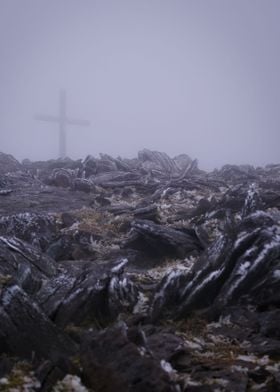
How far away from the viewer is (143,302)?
11016mm

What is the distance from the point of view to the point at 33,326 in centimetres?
840

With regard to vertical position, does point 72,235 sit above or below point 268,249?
below

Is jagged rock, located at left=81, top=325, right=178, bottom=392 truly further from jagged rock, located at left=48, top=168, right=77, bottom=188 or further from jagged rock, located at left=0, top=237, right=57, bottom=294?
jagged rock, located at left=48, top=168, right=77, bottom=188

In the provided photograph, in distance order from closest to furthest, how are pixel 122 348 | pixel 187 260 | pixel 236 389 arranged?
pixel 236 389, pixel 122 348, pixel 187 260

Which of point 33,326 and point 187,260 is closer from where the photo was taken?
point 33,326

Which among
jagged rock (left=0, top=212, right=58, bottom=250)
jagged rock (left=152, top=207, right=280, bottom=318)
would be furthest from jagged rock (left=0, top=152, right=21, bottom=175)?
jagged rock (left=152, top=207, right=280, bottom=318)

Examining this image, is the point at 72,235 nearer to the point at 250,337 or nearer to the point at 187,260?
the point at 187,260

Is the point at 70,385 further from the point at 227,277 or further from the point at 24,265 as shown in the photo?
the point at 24,265

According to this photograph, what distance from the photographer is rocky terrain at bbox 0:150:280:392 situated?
704 cm

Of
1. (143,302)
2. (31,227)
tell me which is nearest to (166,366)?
(143,302)

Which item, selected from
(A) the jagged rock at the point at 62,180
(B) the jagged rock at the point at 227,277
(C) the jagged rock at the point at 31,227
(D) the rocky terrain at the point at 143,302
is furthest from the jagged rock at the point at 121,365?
(A) the jagged rock at the point at 62,180

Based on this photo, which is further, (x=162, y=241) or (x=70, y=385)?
(x=162, y=241)

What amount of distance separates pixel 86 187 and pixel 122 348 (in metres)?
20.9

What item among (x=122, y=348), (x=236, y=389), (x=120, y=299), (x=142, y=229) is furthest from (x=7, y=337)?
(x=142, y=229)
